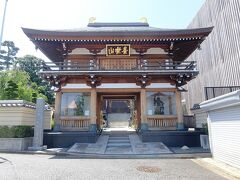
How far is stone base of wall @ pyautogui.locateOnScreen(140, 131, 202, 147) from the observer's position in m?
13.1

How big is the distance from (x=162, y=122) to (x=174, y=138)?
1526mm

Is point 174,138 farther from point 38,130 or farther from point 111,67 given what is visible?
point 38,130

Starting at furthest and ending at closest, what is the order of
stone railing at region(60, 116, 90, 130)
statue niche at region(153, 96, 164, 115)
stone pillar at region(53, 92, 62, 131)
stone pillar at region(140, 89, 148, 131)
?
statue niche at region(153, 96, 164, 115), stone railing at region(60, 116, 90, 130), stone pillar at region(53, 92, 62, 131), stone pillar at region(140, 89, 148, 131)

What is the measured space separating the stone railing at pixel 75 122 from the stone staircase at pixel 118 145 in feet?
6.98

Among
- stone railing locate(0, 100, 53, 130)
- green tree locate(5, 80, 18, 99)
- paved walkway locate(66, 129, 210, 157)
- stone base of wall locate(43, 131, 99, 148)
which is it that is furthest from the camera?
green tree locate(5, 80, 18, 99)

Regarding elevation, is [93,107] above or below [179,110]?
above

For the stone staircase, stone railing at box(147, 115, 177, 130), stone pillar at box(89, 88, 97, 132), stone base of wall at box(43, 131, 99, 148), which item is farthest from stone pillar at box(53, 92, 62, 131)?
stone railing at box(147, 115, 177, 130)

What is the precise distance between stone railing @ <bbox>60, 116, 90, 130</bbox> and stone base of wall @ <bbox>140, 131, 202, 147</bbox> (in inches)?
167

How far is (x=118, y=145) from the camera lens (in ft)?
42.0

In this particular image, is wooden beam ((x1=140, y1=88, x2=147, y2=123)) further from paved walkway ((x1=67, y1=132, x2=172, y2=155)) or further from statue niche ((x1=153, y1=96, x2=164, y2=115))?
paved walkway ((x1=67, y1=132, x2=172, y2=155))

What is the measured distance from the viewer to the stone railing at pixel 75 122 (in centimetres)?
1414

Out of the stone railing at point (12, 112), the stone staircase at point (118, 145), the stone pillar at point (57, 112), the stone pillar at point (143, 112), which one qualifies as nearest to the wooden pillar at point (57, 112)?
the stone pillar at point (57, 112)

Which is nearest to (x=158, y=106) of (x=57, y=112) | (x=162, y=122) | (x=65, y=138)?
(x=162, y=122)

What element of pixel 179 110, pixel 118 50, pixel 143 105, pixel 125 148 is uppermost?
pixel 118 50
